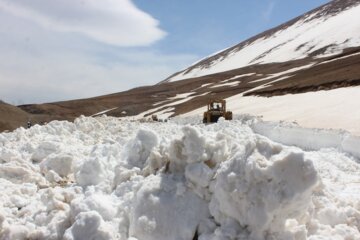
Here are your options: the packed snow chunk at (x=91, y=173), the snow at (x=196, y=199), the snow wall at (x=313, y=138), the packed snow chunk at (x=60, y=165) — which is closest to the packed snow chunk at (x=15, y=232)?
the snow at (x=196, y=199)

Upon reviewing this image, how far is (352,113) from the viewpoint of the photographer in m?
21.9

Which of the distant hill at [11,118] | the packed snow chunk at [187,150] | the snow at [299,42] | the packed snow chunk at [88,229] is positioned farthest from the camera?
the snow at [299,42]

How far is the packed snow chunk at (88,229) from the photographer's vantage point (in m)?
6.83

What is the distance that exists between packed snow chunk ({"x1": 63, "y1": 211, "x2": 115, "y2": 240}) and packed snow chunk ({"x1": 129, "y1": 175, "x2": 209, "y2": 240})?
0.58 m

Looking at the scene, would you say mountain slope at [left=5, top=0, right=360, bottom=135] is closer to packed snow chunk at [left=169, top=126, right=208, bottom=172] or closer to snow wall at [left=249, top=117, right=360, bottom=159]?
snow wall at [left=249, top=117, right=360, bottom=159]

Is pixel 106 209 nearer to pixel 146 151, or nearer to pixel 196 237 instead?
pixel 196 237

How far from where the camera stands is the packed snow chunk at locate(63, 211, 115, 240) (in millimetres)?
6832

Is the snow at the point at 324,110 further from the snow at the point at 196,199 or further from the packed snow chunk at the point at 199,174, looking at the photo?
the packed snow chunk at the point at 199,174

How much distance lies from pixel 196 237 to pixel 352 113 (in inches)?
659

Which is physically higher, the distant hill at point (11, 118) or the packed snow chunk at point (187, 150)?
the packed snow chunk at point (187, 150)

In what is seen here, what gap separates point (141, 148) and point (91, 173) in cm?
121

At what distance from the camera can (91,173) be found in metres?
9.46

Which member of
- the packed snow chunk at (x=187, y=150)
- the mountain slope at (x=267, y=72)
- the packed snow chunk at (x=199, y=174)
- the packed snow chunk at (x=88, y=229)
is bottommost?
the mountain slope at (x=267, y=72)

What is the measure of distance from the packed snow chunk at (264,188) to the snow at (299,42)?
79409 millimetres
